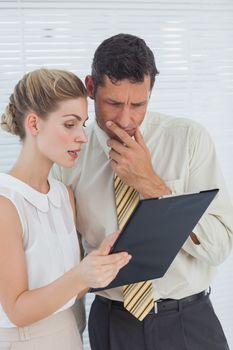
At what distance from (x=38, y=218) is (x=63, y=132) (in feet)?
0.78

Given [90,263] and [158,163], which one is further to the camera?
[158,163]

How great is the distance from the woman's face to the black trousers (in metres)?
0.54

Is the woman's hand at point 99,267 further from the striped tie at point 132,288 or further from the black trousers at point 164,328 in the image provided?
the black trousers at point 164,328

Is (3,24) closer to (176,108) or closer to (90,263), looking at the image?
(176,108)

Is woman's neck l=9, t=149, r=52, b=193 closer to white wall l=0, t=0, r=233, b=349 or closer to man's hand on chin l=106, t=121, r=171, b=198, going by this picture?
man's hand on chin l=106, t=121, r=171, b=198

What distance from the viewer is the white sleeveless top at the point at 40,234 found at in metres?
1.36

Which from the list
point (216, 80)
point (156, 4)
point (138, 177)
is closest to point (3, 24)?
point (156, 4)

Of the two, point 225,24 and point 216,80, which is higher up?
point 225,24

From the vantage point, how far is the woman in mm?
1275

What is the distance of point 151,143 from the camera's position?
170 centimetres

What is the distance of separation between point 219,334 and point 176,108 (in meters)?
1.19

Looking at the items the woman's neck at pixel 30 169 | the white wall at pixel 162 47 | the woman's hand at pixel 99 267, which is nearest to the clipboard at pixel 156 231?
the woman's hand at pixel 99 267

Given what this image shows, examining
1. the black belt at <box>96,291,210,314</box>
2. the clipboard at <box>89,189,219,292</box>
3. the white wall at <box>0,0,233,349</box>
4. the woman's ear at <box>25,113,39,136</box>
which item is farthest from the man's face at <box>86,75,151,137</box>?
the white wall at <box>0,0,233,349</box>

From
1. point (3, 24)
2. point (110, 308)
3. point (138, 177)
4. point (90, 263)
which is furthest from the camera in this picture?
point (3, 24)
